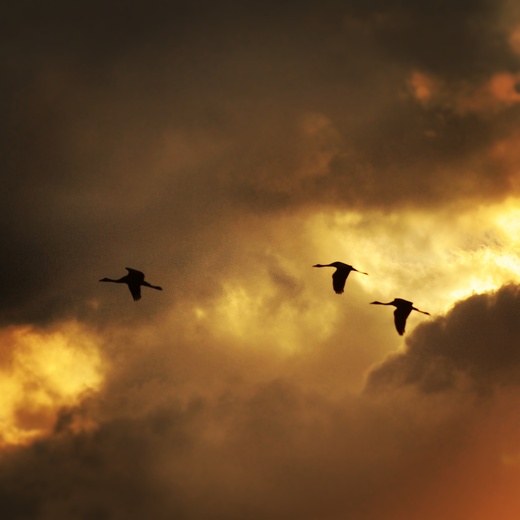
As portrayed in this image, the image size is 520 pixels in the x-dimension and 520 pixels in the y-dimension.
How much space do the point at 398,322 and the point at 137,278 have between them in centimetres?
2106

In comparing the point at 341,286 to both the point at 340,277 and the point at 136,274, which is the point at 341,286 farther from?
the point at 136,274

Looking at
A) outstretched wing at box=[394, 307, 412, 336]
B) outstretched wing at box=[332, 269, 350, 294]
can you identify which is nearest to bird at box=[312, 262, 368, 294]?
outstretched wing at box=[332, 269, 350, 294]

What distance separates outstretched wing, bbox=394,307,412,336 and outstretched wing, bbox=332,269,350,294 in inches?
190

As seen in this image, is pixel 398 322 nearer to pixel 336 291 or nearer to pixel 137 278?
pixel 336 291

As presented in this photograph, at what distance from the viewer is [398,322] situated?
2010 inches

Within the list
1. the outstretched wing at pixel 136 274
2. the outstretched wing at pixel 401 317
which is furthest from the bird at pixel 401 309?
the outstretched wing at pixel 136 274

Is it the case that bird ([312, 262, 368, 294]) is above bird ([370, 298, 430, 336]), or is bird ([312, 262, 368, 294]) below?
above

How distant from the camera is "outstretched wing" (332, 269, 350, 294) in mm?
51875

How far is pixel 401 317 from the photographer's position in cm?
5147

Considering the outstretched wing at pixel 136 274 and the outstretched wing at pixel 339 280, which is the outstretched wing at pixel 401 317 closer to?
the outstretched wing at pixel 339 280

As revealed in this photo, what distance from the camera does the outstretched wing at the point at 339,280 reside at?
5188 cm

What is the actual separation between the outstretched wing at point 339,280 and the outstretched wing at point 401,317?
4.82m

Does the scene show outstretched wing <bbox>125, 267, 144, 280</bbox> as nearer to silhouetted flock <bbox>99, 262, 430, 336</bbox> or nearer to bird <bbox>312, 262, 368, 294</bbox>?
silhouetted flock <bbox>99, 262, 430, 336</bbox>

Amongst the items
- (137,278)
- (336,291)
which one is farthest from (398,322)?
(137,278)
